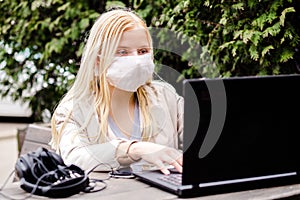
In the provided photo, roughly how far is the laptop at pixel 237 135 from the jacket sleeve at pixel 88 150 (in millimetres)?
217

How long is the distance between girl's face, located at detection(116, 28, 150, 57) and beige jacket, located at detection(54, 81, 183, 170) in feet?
0.71

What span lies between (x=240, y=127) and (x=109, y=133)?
22.6 inches

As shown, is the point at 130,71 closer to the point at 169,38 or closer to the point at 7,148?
the point at 169,38

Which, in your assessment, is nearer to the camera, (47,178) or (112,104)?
(47,178)

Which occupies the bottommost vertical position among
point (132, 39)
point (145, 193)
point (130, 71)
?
point (145, 193)

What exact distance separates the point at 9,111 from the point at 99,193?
517 cm

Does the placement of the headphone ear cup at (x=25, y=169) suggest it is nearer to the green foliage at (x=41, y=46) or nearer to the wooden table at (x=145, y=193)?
the wooden table at (x=145, y=193)

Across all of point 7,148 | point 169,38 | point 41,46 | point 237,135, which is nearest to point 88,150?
point 237,135

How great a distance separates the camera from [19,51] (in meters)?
3.89

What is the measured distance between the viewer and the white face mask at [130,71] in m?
1.95

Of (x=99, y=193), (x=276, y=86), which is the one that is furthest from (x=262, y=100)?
(x=99, y=193)

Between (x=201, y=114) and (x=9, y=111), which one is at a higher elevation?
(x=201, y=114)

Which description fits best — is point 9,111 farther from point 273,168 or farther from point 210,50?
point 273,168

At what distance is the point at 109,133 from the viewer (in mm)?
1981
